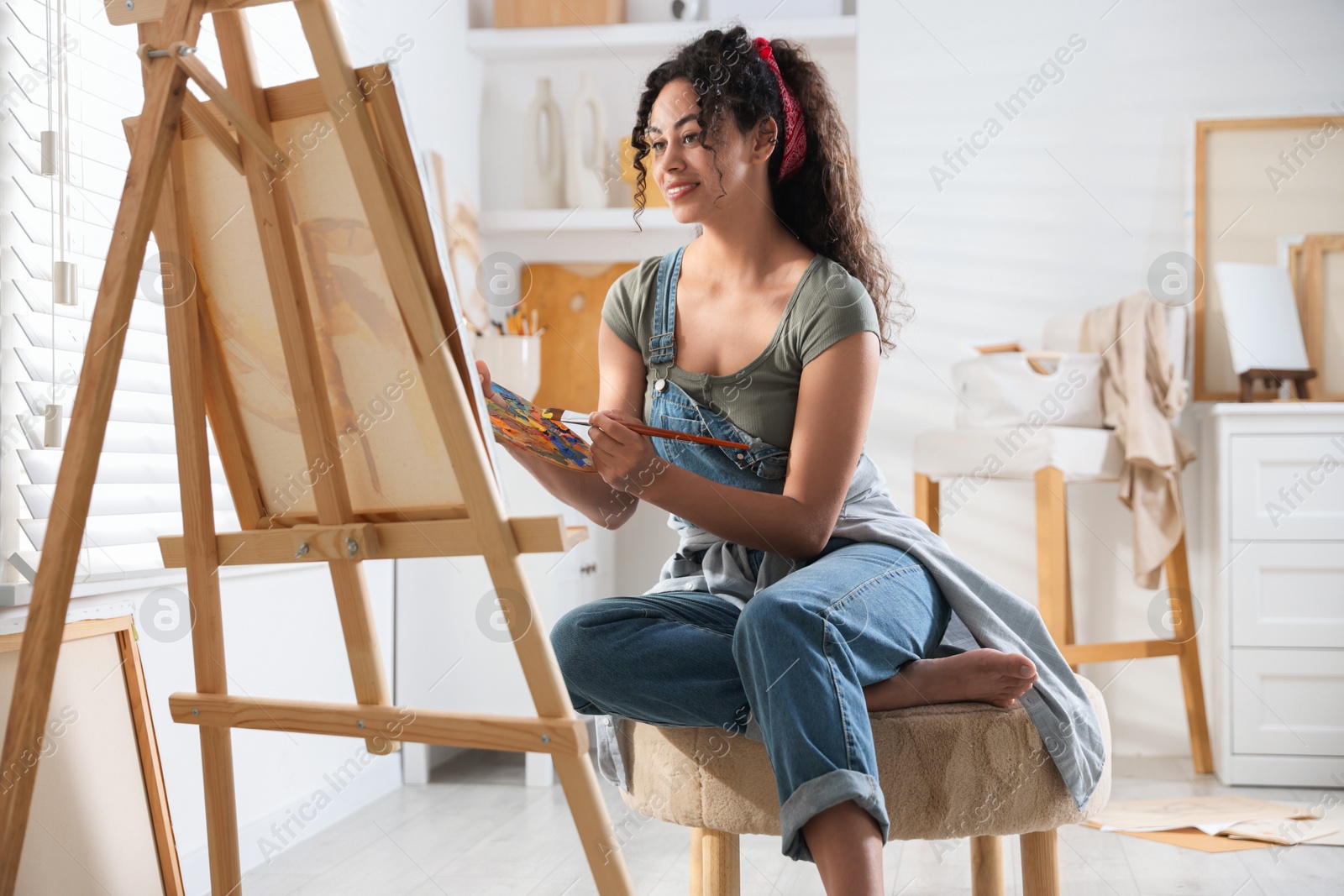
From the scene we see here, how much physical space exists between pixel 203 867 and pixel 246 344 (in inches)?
39.1

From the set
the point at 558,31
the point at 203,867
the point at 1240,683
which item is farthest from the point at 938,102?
the point at 203,867

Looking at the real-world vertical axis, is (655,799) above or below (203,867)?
above

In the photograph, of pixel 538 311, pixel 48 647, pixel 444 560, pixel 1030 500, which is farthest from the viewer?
pixel 538 311

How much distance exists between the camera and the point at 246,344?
1.09 metres

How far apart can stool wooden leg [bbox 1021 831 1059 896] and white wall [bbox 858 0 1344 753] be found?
5.17ft

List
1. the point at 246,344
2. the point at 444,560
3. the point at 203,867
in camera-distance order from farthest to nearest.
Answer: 1. the point at 444,560
2. the point at 203,867
3. the point at 246,344

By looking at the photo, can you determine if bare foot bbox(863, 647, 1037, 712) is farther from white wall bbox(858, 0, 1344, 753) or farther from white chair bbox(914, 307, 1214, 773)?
white wall bbox(858, 0, 1344, 753)

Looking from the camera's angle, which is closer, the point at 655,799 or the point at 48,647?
the point at 48,647

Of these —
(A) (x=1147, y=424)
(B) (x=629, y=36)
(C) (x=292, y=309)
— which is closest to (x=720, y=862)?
(C) (x=292, y=309)

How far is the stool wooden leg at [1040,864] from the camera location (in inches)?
48.1

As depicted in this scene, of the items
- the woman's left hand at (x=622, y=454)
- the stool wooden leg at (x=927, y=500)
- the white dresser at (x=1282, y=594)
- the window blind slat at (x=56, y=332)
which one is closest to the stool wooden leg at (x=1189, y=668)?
the white dresser at (x=1282, y=594)

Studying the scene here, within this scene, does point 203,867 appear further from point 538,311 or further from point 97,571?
point 538,311

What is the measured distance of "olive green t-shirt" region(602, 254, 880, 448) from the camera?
1246mm

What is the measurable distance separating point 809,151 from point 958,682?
2.29 ft
